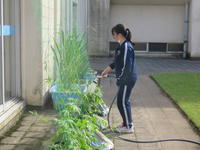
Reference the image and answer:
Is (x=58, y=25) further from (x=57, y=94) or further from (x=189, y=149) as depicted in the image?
(x=189, y=149)

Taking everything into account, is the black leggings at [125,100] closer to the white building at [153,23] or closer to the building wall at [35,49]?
the building wall at [35,49]

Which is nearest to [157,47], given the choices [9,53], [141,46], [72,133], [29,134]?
[141,46]

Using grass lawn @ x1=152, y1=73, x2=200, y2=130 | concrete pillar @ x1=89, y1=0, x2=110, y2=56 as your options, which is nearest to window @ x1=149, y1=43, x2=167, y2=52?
concrete pillar @ x1=89, y1=0, x2=110, y2=56

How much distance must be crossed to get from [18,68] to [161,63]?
36.1 feet

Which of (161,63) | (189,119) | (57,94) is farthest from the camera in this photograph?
(161,63)

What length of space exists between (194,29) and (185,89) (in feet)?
29.8

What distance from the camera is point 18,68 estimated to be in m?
8.00

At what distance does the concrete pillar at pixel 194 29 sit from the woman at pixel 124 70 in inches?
522

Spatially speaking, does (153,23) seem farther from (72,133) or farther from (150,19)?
(72,133)

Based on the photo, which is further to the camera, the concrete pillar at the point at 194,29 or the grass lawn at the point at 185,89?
the concrete pillar at the point at 194,29

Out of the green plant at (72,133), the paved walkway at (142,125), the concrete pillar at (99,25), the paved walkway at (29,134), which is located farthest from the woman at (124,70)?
the concrete pillar at (99,25)

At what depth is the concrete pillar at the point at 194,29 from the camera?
1958 cm

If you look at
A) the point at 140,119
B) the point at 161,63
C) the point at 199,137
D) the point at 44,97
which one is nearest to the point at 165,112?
the point at 140,119

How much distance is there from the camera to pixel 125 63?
22.4 ft
